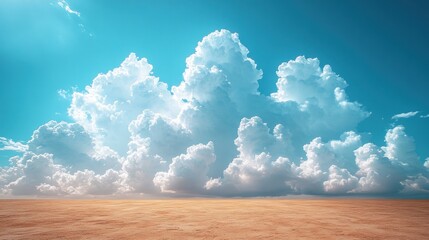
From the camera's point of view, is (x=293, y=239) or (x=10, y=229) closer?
(x=293, y=239)

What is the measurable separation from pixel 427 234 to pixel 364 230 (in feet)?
11.6

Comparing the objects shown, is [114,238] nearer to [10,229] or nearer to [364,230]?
[10,229]

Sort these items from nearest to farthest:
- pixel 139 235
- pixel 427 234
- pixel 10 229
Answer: pixel 139 235, pixel 427 234, pixel 10 229

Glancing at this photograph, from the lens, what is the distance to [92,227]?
17.0 metres

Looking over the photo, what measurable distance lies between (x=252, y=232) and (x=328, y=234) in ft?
14.8

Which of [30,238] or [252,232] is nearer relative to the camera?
[30,238]

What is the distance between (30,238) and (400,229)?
920 inches

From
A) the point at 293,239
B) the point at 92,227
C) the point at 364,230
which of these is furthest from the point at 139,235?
the point at 364,230

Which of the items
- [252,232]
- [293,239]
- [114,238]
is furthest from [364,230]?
[114,238]

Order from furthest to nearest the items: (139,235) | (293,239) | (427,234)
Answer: (427,234)
(139,235)
(293,239)

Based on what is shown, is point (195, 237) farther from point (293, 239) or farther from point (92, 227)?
point (92, 227)

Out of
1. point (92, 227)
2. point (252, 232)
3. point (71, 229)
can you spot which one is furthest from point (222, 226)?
point (71, 229)

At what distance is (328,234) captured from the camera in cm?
1466

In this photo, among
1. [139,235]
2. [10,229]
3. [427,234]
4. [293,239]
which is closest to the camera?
[293,239]
